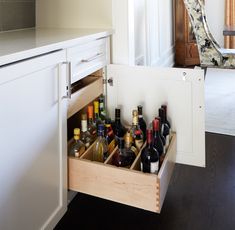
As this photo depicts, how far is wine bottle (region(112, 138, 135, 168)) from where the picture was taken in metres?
1.45

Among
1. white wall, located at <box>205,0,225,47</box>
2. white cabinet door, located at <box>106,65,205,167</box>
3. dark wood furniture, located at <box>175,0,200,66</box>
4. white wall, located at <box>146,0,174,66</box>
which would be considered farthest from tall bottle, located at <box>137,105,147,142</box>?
white wall, located at <box>205,0,225,47</box>

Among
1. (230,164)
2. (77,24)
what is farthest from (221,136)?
(77,24)

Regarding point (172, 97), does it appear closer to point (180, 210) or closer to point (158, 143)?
point (158, 143)

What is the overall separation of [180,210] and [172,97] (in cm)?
55

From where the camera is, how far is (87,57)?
4.74ft

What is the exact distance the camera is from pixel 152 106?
1.64 meters

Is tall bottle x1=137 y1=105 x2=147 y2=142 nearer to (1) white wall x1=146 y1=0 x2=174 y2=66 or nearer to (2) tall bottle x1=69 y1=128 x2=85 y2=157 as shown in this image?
(2) tall bottle x1=69 y1=128 x2=85 y2=157

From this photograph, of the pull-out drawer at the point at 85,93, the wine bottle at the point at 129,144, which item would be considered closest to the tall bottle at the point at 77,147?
the pull-out drawer at the point at 85,93

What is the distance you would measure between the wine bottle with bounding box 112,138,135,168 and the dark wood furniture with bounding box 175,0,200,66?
353 centimetres

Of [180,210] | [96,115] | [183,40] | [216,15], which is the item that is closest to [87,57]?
[96,115]

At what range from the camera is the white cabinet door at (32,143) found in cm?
96

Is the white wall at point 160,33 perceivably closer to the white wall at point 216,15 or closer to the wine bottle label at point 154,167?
the white wall at point 216,15

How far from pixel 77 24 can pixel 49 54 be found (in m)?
0.70

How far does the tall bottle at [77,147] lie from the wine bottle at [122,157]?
15 centimetres
